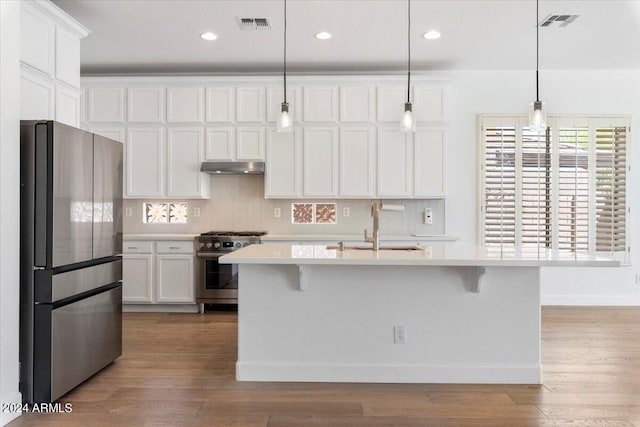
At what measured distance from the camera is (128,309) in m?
5.51

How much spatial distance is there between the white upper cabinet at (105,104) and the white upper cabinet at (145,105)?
0.35 ft

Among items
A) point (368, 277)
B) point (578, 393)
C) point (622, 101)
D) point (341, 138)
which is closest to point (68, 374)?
point (368, 277)

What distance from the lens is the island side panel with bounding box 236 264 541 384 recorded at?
10.5 feet

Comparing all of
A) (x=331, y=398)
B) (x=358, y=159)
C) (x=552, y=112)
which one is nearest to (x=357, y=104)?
(x=358, y=159)

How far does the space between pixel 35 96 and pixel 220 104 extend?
2271mm

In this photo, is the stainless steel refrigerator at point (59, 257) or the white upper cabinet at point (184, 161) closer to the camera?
the stainless steel refrigerator at point (59, 257)

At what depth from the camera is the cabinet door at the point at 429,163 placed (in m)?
5.46

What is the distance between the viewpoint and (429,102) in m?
5.47

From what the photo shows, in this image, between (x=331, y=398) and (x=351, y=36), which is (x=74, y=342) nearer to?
(x=331, y=398)

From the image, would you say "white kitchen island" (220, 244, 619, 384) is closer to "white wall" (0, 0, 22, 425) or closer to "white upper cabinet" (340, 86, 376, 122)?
"white wall" (0, 0, 22, 425)

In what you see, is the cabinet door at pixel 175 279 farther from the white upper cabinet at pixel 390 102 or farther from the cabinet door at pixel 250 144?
the white upper cabinet at pixel 390 102

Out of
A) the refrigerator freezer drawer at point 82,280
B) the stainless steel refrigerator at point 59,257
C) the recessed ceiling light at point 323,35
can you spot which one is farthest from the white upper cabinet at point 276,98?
the refrigerator freezer drawer at point 82,280

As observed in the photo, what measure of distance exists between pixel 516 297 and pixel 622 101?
4000mm

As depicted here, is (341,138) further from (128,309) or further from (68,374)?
(68,374)
